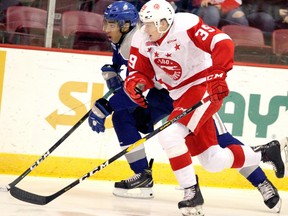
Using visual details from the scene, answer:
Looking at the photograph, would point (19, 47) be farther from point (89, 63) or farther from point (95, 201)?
point (95, 201)

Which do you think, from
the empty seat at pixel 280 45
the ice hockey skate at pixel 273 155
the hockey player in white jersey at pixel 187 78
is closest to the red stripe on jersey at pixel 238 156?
the hockey player in white jersey at pixel 187 78

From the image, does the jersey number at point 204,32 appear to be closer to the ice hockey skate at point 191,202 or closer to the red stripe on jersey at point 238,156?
the red stripe on jersey at point 238,156

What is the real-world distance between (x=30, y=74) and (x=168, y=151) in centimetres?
158

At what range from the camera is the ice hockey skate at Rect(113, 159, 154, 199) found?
17.8ft

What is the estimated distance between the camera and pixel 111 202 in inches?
203

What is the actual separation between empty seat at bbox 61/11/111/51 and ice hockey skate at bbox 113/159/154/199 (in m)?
1.03

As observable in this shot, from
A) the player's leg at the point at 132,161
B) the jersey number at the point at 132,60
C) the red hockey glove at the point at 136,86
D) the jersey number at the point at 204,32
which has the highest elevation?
the jersey number at the point at 204,32

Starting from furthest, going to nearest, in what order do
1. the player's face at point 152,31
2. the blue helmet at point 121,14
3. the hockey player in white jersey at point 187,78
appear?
the blue helmet at point 121,14
the player's face at point 152,31
the hockey player in white jersey at point 187,78

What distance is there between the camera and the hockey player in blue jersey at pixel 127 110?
528cm

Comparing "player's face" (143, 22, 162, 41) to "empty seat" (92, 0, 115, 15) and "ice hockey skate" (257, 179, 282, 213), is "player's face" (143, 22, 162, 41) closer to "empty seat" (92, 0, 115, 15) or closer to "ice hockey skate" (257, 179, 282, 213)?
"ice hockey skate" (257, 179, 282, 213)

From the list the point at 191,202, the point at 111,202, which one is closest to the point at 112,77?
the point at 111,202

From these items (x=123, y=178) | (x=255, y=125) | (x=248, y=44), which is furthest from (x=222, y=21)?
(x=123, y=178)

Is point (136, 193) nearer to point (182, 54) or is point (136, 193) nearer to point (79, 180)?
point (79, 180)

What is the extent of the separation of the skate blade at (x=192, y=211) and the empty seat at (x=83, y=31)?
174 centimetres
